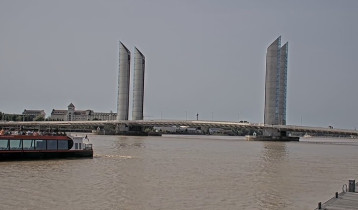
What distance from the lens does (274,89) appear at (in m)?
117

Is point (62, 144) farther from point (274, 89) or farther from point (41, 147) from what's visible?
point (274, 89)

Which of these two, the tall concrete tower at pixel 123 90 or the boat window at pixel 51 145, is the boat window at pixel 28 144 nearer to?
the boat window at pixel 51 145

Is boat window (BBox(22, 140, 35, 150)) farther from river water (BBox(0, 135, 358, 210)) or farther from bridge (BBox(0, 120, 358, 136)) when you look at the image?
bridge (BBox(0, 120, 358, 136))

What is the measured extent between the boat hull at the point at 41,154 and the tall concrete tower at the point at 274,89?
A: 82558 millimetres

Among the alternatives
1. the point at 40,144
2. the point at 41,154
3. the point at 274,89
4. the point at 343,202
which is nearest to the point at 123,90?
the point at 274,89

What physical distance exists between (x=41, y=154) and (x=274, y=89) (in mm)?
87695

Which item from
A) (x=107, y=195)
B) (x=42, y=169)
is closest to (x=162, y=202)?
(x=107, y=195)

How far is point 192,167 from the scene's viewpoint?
35.1m

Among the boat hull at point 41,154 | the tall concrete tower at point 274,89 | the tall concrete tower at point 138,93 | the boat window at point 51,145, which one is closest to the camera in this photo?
the boat hull at point 41,154

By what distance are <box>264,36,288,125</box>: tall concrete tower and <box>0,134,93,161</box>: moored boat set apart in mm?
82021

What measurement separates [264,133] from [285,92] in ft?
47.1

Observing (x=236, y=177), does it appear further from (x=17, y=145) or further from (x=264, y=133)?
(x=264, y=133)

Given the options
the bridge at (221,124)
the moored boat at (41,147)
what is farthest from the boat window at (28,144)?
the bridge at (221,124)

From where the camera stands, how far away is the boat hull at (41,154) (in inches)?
1310
